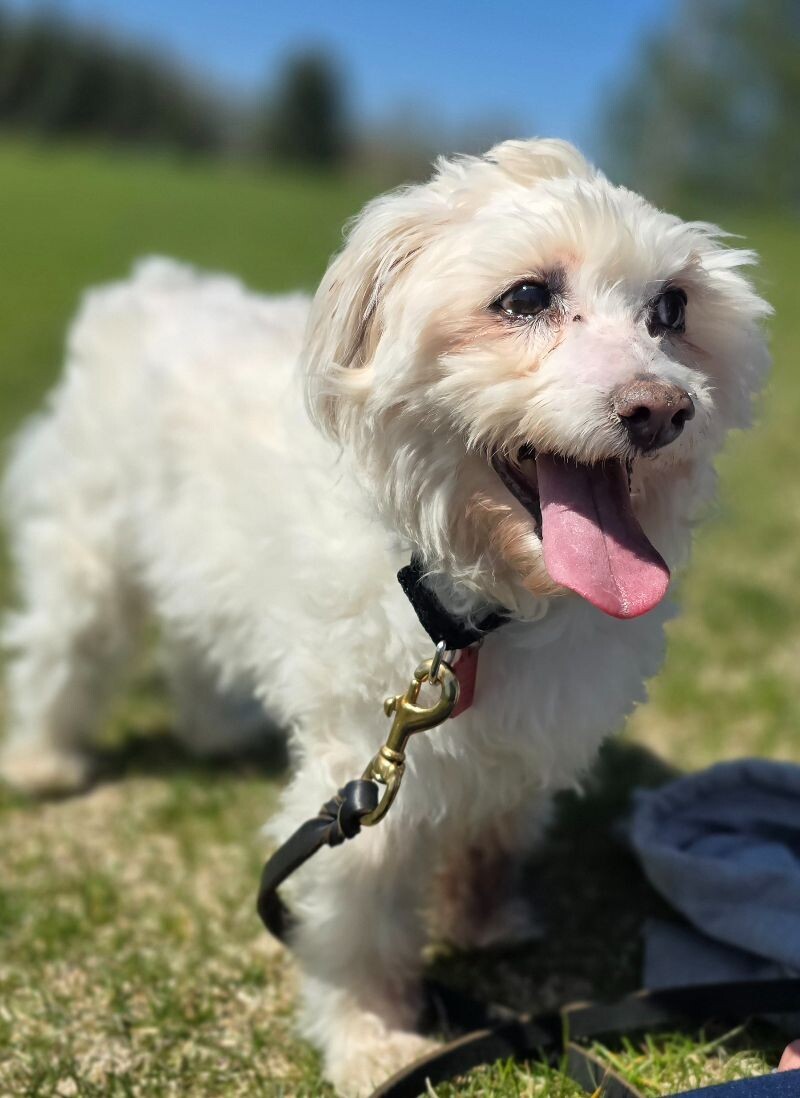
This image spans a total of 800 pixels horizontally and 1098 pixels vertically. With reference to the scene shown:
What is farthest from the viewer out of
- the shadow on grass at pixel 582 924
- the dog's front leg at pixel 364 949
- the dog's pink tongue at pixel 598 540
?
the shadow on grass at pixel 582 924

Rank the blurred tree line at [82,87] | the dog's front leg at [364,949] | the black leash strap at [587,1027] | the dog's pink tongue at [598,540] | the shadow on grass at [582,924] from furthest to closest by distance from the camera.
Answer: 1. the blurred tree line at [82,87]
2. the shadow on grass at [582,924]
3. the dog's front leg at [364,949]
4. the black leash strap at [587,1027]
5. the dog's pink tongue at [598,540]

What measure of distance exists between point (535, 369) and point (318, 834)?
3.35 feet

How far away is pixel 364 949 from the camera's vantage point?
7.88ft

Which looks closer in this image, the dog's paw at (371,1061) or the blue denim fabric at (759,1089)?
the blue denim fabric at (759,1089)

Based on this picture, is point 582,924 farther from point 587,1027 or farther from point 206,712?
point 206,712

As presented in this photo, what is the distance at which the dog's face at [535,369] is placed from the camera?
1.82 metres

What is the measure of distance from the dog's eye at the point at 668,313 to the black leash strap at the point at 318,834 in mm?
1025

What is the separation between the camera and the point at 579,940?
9.29 ft

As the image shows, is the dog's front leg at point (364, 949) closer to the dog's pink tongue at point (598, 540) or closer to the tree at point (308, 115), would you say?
the dog's pink tongue at point (598, 540)

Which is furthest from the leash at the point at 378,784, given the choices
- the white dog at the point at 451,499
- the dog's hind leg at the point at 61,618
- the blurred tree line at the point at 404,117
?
the blurred tree line at the point at 404,117

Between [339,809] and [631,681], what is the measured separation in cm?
65

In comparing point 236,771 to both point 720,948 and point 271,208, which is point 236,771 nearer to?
point 720,948

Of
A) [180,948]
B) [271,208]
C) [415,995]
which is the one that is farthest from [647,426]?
[271,208]

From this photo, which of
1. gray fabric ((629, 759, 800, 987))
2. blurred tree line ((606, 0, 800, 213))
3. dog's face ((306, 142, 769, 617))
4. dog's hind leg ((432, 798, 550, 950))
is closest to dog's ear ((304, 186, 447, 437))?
dog's face ((306, 142, 769, 617))
